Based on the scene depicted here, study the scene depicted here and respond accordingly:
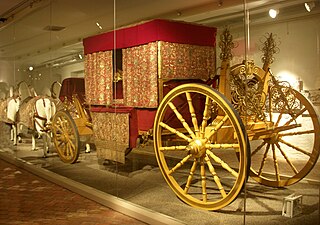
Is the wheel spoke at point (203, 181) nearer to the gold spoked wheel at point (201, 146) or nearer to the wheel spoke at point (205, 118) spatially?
the gold spoked wheel at point (201, 146)

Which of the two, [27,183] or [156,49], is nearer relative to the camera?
[156,49]

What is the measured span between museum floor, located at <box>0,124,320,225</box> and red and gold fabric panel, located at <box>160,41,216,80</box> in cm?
82

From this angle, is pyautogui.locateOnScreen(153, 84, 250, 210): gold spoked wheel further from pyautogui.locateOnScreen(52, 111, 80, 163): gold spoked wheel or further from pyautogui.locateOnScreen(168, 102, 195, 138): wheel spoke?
pyautogui.locateOnScreen(52, 111, 80, 163): gold spoked wheel

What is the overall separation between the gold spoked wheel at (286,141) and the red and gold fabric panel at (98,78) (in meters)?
1.87

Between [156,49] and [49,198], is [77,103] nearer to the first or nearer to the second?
[49,198]

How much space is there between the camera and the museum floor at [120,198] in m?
2.97

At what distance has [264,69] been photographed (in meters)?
2.80

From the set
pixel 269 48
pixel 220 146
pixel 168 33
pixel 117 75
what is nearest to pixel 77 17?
pixel 117 75

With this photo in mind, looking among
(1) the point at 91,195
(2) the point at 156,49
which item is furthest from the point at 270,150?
(1) the point at 91,195

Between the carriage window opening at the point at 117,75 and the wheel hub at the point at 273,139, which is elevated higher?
the carriage window opening at the point at 117,75

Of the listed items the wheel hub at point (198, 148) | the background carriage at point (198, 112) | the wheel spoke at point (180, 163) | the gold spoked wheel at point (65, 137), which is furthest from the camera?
the gold spoked wheel at point (65, 137)

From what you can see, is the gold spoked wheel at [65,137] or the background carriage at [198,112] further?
the gold spoked wheel at [65,137]

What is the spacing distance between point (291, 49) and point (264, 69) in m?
0.25

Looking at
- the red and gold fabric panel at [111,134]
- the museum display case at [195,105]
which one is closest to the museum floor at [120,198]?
the museum display case at [195,105]
